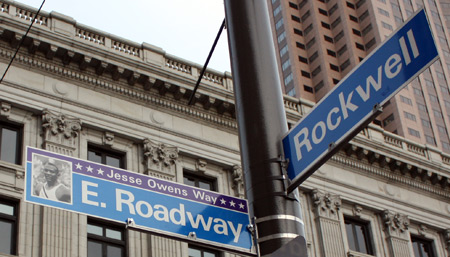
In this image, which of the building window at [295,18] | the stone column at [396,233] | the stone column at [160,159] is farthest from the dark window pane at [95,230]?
the building window at [295,18]

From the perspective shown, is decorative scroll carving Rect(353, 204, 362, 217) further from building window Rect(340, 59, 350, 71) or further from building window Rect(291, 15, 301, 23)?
building window Rect(291, 15, 301, 23)

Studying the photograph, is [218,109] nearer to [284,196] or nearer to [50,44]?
[50,44]

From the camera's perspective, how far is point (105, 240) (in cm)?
2728

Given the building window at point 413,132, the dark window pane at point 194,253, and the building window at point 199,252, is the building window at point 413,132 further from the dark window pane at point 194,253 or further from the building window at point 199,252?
the dark window pane at point 194,253

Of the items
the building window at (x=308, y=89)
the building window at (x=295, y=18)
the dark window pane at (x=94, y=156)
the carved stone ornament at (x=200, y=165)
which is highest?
the building window at (x=295, y=18)

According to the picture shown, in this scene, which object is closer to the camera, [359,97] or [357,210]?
[359,97]

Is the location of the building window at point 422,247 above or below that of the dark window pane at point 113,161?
below

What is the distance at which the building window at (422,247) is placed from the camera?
124ft

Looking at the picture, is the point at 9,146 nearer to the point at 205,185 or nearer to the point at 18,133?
the point at 18,133

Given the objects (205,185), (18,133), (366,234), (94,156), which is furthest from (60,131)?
(366,234)

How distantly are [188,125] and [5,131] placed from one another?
8096 millimetres

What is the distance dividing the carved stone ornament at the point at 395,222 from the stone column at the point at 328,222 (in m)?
2.95

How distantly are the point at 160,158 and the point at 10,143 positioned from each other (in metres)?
6.03

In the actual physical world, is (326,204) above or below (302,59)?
below
